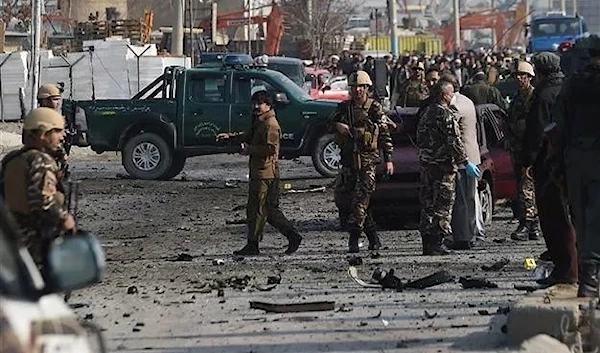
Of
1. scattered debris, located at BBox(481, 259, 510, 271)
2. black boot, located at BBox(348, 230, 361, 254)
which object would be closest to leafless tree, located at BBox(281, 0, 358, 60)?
black boot, located at BBox(348, 230, 361, 254)

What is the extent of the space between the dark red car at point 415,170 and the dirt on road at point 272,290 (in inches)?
14.9

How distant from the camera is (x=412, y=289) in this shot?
12.1 metres

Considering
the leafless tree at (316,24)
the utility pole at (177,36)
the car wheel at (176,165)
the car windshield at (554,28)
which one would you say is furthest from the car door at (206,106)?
the leafless tree at (316,24)

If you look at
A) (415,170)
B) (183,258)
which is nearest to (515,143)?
(415,170)

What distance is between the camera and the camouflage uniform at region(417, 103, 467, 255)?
14.6 metres

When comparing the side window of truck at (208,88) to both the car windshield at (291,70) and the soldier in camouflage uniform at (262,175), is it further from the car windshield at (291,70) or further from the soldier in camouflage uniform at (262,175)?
the soldier in camouflage uniform at (262,175)

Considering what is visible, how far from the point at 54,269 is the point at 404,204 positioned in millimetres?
12234

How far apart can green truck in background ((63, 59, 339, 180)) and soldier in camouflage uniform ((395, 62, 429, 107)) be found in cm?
245

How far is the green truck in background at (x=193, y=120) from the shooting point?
84.7 feet

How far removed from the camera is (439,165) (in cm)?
1471

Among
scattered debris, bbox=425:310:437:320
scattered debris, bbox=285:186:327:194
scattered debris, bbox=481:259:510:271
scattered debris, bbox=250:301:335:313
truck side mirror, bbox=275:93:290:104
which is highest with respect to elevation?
truck side mirror, bbox=275:93:290:104

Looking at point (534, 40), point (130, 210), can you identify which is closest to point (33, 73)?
point (130, 210)

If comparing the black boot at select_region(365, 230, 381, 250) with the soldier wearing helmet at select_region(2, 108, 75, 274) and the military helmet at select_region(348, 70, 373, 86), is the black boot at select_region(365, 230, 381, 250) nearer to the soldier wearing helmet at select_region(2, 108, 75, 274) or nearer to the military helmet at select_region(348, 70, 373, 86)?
the military helmet at select_region(348, 70, 373, 86)

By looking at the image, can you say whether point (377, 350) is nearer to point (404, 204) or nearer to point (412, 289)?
point (412, 289)
